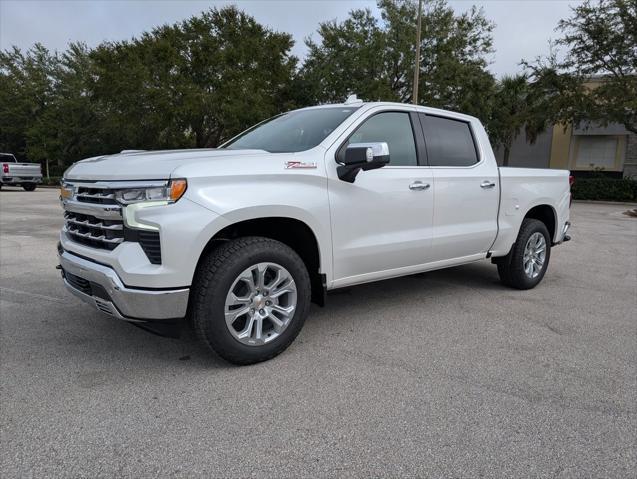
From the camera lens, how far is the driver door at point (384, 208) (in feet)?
12.3

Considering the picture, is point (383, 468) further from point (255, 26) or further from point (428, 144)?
point (255, 26)

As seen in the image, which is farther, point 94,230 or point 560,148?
point 560,148

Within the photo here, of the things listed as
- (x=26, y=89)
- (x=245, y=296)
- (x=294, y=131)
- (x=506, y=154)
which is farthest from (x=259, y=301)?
(x=26, y=89)

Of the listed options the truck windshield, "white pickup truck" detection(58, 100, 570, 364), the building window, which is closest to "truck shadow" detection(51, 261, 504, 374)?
"white pickup truck" detection(58, 100, 570, 364)

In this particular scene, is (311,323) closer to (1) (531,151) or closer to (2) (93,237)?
(2) (93,237)

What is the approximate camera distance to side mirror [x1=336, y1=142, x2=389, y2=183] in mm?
3441

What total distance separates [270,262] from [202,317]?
58 cm

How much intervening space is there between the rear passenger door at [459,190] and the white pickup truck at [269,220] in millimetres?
17

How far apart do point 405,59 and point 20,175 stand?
2099 centimetres

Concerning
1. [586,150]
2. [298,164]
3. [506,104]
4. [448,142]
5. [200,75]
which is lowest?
[586,150]

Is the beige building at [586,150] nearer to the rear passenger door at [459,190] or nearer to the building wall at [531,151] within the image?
the building wall at [531,151]

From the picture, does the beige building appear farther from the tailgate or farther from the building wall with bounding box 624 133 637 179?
the tailgate

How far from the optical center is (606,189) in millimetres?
24438

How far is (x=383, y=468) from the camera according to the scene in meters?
2.28
